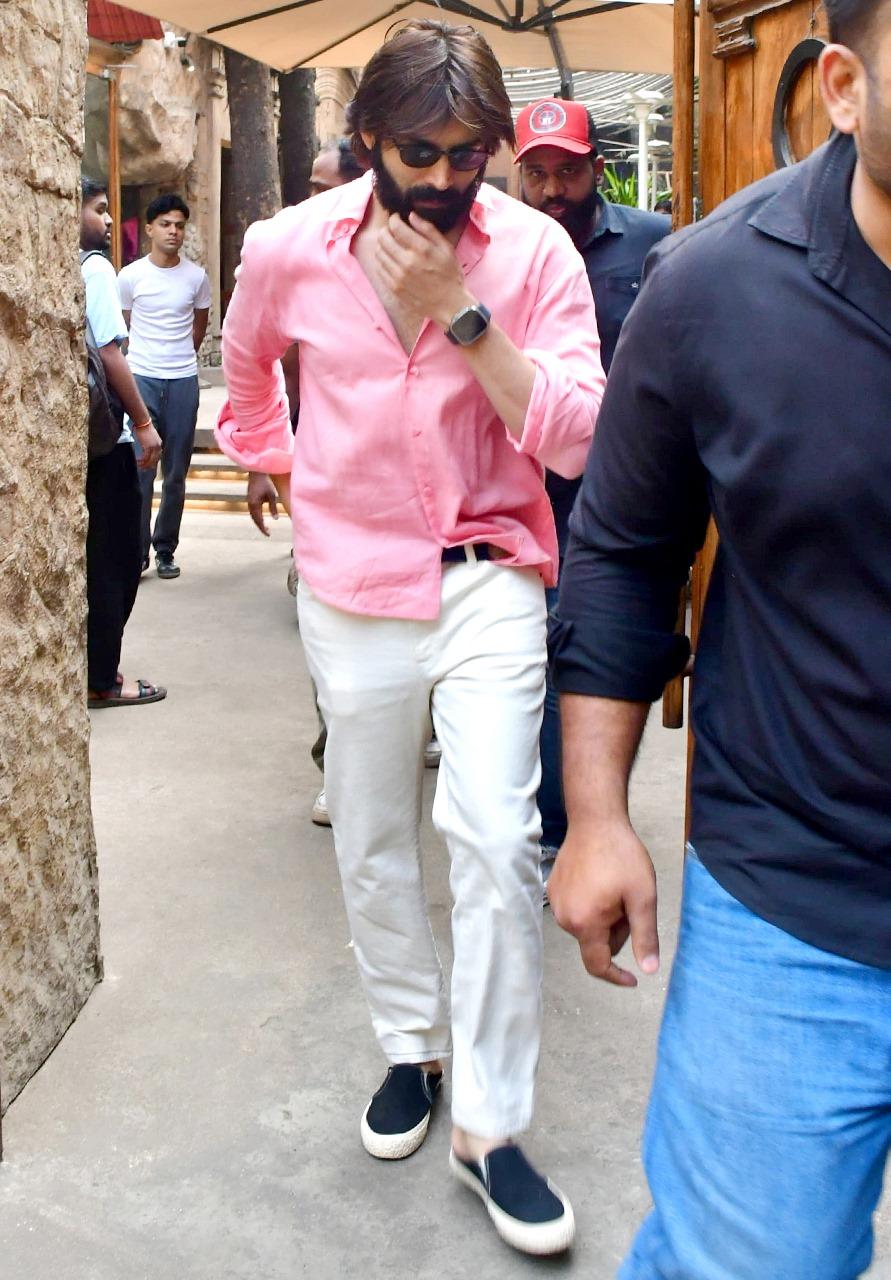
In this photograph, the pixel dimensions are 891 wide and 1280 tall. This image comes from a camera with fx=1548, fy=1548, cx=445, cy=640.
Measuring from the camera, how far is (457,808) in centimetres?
256

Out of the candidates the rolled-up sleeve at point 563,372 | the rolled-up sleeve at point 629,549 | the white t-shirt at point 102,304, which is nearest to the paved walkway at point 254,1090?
the rolled-up sleeve at point 629,549

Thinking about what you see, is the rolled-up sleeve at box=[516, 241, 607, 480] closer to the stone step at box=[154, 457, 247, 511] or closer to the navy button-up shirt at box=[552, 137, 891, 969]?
the navy button-up shirt at box=[552, 137, 891, 969]

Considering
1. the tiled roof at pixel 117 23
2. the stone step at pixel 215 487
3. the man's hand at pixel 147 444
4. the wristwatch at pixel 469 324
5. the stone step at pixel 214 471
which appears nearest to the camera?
the wristwatch at pixel 469 324

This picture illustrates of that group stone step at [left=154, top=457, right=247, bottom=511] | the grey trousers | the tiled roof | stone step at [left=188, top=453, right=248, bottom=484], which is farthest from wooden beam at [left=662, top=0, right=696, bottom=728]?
the tiled roof

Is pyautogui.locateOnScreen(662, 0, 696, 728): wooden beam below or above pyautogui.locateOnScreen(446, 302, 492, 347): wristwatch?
above

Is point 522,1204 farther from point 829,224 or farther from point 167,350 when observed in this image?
point 167,350

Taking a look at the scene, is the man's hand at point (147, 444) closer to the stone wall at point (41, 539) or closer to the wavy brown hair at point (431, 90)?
the stone wall at point (41, 539)

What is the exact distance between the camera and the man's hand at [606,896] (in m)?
1.61

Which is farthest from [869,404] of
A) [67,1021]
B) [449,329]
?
[67,1021]

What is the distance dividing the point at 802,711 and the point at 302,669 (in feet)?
17.0

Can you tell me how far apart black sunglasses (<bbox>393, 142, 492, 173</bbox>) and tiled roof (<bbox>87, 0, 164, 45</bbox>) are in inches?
465

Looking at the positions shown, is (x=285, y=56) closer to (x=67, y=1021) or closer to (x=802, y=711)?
(x=67, y=1021)

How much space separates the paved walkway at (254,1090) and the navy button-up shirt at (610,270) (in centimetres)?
108

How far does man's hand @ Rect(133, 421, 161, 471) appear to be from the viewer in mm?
6102
